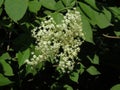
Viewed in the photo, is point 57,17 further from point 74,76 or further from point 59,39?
point 74,76

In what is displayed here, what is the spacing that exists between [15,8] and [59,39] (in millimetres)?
256

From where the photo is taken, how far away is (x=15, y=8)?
1.40 meters

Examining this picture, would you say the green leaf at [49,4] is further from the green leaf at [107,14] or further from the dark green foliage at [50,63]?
the green leaf at [107,14]

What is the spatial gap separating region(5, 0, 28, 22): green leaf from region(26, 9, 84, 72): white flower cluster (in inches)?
6.1

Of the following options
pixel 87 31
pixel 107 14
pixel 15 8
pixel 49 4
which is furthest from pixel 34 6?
pixel 107 14

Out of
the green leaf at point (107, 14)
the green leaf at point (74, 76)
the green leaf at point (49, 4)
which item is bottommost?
the green leaf at point (74, 76)

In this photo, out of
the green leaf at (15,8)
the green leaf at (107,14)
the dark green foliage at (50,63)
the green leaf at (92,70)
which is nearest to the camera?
the green leaf at (15,8)

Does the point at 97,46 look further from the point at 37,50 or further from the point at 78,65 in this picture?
the point at 37,50

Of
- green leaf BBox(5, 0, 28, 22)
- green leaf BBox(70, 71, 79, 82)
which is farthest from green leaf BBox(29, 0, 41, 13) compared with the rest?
green leaf BBox(70, 71, 79, 82)

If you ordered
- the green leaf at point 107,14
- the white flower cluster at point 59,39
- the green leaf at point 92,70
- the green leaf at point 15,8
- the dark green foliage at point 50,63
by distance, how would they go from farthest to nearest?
the green leaf at point 92,70, the green leaf at point 107,14, the dark green foliage at point 50,63, the white flower cluster at point 59,39, the green leaf at point 15,8

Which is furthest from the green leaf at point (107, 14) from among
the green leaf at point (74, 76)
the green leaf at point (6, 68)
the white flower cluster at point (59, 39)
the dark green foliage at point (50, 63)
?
the green leaf at point (6, 68)

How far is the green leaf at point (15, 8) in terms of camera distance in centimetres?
138

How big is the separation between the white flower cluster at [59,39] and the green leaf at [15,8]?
0.51 feet

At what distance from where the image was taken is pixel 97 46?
7.08 ft
